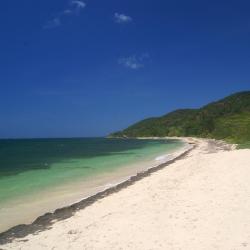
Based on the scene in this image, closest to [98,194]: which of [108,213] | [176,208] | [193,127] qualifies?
[108,213]

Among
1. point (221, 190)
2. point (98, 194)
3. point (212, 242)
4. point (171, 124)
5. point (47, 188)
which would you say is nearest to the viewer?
point (212, 242)

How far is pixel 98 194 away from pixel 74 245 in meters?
8.06

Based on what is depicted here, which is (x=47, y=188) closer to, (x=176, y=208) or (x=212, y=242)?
(x=176, y=208)

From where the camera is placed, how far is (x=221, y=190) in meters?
15.3

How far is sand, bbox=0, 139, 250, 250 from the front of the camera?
30.0 ft

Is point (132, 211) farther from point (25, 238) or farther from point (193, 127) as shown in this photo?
point (193, 127)

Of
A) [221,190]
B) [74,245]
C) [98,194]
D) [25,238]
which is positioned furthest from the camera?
[98,194]

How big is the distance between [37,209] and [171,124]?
176 metres

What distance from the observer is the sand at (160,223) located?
360 inches

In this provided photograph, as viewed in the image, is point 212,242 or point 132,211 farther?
point 132,211

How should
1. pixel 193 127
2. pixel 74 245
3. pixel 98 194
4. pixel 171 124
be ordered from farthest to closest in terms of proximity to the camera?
pixel 171 124
pixel 193 127
pixel 98 194
pixel 74 245

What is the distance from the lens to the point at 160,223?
10.8m

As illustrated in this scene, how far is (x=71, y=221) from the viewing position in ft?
40.1

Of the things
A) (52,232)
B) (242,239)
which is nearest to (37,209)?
(52,232)
